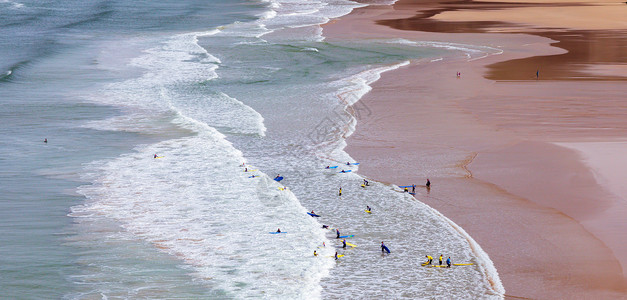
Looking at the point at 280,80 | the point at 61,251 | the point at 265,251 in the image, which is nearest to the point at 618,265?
the point at 265,251

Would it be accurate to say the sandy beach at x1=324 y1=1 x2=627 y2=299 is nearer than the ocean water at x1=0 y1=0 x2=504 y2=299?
No

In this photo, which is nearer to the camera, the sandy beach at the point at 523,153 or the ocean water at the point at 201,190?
the ocean water at the point at 201,190

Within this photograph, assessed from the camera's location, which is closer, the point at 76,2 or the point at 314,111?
the point at 314,111

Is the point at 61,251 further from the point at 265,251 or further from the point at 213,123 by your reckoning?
the point at 213,123
